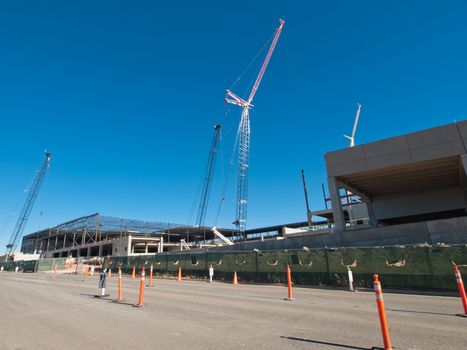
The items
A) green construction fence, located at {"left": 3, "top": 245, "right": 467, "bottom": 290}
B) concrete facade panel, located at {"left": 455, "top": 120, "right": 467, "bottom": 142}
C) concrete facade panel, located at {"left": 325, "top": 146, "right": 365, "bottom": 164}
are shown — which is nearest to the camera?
green construction fence, located at {"left": 3, "top": 245, "right": 467, "bottom": 290}

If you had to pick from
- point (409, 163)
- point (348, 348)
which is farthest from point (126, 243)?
→ point (348, 348)

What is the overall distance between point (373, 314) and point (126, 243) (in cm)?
6779

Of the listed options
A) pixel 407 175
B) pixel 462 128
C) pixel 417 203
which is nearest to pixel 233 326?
pixel 462 128

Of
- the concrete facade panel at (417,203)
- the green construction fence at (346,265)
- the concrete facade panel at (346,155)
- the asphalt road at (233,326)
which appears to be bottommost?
the asphalt road at (233,326)

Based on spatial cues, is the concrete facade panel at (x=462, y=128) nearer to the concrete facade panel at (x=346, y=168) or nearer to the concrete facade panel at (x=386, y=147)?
the concrete facade panel at (x=386, y=147)

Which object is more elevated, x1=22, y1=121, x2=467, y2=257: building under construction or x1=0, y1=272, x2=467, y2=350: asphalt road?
x1=22, y1=121, x2=467, y2=257: building under construction

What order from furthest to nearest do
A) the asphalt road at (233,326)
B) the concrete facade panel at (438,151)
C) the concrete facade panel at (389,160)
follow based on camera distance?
the concrete facade panel at (389,160), the concrete facade panel at (438,151), the asphalt road at (233,326)

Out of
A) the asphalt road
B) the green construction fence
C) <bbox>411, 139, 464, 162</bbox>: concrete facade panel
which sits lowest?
the asphalt road

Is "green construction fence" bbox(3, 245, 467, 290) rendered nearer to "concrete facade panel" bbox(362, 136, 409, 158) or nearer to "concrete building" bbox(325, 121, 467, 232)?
"concrete building" bbox(325, 121, 467, 232)

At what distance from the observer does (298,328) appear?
6.62 m

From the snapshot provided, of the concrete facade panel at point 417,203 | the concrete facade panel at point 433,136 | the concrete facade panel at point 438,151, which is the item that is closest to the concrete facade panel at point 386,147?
the concrete facade panel at point 433,136

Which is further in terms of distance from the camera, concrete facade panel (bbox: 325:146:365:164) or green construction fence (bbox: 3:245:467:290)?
concrete facade panel (bbox: 325:146:365:164)

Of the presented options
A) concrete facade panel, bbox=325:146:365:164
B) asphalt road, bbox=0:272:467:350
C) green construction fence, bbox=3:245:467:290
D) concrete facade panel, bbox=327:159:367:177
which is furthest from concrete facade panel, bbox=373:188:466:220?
asphalt road, bbox=0:272:467:350

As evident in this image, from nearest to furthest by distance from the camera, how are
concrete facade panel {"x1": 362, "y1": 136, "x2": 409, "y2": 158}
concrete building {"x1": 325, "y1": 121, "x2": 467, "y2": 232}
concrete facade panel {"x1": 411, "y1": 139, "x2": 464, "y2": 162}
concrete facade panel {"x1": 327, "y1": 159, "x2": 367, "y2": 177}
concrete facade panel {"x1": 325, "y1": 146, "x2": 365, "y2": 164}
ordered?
1. concrete facade panel {"x1": 411, "y1": 139, "x2": 464, "y2": 162}
2. concrete building {"x1": 325, "y1": 121, "x2": 467, "y2": 232}
3. concrete facade panel {"x1": 362, "y1": 136, "x2": 409, "y2": 158}
4. concrete facade panel {"x1": 327, "y1": 159, "x2": 367, "y2": 177}
5. concrete facade panel {"x1": 325, "y1": 146, "x2": 365, "y2": 164}
